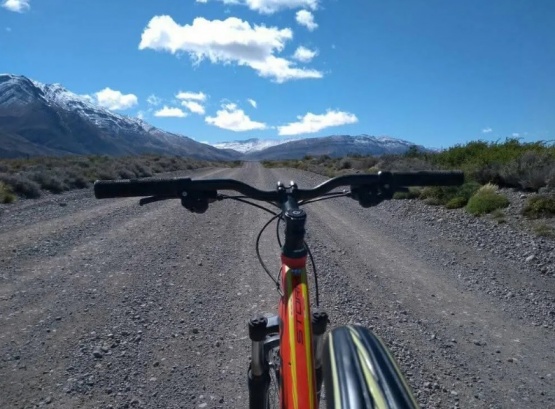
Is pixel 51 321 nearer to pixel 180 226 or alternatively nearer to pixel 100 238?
pixel 100 238

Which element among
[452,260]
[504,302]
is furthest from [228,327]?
[452,260]

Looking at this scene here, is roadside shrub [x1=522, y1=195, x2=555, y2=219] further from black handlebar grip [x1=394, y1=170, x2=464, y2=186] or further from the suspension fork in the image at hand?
the suspension fork

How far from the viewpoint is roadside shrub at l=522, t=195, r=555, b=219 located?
28.3ft

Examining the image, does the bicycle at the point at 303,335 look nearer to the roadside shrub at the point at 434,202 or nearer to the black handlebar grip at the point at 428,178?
the black handlebar grip at the point at 428,178

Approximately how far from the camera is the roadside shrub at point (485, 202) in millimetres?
9820

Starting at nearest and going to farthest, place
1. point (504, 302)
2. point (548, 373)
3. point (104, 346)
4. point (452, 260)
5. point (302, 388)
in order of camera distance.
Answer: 1. point (302, 388)
2. point (548, 373)
3. point (104, 346)
4. point (504, 302)
5. point (452, 260)

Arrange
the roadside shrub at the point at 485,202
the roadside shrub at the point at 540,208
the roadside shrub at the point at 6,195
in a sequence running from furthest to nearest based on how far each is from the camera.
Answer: the roadside shrub at the point at 6,195
the roadside shrub at the point at 485,202
the roadside shrub at the point at 540,208

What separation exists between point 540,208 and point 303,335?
28.3ft

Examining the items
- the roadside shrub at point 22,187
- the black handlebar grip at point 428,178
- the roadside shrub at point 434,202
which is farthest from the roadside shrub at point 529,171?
the roadside shrub at point 22,187

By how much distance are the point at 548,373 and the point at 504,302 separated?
1645 millimetres

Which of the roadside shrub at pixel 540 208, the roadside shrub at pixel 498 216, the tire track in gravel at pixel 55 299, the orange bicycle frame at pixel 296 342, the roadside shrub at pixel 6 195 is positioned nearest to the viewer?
the orange bicycle frame at pixel 296 342

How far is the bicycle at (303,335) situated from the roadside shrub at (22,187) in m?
14.3

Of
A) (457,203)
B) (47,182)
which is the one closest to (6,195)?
(47,182)

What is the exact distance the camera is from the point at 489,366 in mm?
3887
